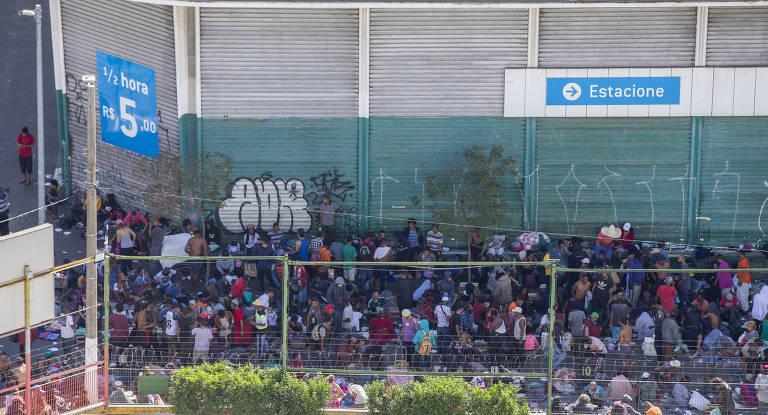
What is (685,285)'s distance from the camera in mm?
21250

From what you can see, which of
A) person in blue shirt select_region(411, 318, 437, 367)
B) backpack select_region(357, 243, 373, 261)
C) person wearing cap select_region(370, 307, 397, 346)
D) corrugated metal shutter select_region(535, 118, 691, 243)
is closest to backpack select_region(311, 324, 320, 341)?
person wearing cap select_region(370, 307, 397, 346)

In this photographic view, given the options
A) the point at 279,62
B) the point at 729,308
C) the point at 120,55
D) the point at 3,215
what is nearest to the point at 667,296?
the point at 729,308

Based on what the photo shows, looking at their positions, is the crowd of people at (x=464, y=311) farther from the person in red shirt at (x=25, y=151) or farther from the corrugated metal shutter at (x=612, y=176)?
the person in red shirt at (x=25, y=151)

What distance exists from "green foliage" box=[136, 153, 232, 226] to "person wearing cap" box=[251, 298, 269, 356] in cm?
391

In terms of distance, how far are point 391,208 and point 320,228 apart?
1499mm

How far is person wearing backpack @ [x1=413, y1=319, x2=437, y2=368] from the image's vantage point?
18656 millimetres

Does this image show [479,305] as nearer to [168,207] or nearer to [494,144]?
[494,144]

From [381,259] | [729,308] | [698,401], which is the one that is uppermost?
[381,259]

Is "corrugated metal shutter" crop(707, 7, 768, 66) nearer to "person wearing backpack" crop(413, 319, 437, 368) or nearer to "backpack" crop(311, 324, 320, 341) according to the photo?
"person wearing backpack" crop(413, 319, 437, 368)

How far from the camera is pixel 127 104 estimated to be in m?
24.7

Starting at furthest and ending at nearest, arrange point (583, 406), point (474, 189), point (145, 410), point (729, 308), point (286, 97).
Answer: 1. point (286, 97)
2. point (474, 189)
3. point (729, 308)
4. point (583, 406)
5. point (145, 410)

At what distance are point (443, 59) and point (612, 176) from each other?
414 centimetres

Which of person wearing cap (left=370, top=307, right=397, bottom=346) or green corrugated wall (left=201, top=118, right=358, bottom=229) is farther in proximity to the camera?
green corrugated wall (left=201, top=118, right=358, bottom=229)

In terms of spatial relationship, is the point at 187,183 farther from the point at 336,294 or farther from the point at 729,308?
the point at 729,308
